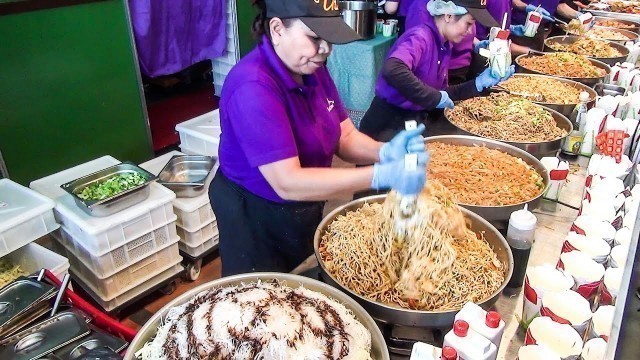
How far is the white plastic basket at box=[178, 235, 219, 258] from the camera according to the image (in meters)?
3.80

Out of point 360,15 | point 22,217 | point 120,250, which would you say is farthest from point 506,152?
point 360,15

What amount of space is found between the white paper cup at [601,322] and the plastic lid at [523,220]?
41cm

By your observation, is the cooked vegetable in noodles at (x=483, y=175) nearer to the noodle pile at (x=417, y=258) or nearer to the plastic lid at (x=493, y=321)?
the noodle pile at (x=417, y=258)

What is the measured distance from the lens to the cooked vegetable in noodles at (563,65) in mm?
3805

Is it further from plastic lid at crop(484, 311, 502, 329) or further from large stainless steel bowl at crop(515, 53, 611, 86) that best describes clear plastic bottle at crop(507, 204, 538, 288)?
large stainless steel bowl at crop(515, 53, 611, 86)

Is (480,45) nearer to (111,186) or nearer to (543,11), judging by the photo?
(543,11)

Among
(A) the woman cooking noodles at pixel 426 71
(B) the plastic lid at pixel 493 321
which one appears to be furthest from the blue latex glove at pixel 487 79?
(B) the plastic lid at pixel 493 321

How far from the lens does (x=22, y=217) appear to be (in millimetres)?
2922

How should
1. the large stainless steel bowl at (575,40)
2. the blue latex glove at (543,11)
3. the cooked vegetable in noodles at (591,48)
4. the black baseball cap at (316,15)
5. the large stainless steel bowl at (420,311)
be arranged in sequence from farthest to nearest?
the blue latex glove at (543,11) → the cooked vegetable in noodles at (591,48) → the large stainless steel bowl at (575,40) → the black baseball cap at (316,15) → the large stainless steel bowl at (420,311)

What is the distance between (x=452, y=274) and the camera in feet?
5.61

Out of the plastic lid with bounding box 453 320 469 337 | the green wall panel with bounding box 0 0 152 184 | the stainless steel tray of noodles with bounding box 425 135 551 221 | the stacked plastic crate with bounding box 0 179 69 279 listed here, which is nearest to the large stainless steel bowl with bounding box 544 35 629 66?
the stainless steel tray of noodles with bounding box 425 135 551 221

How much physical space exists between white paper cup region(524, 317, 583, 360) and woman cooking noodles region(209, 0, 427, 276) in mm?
576

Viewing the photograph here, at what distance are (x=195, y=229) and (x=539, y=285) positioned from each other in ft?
8.73

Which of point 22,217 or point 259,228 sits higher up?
point 259,228
